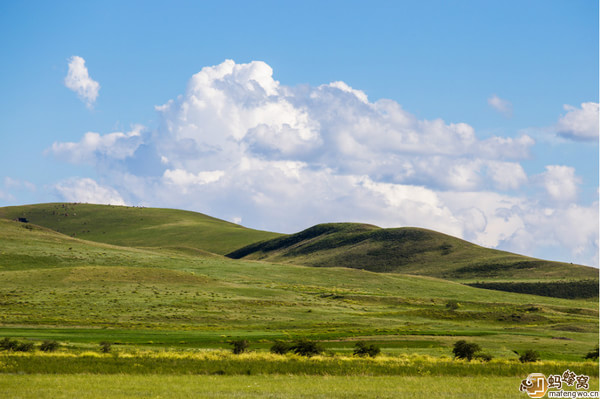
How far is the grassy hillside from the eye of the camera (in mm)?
70938

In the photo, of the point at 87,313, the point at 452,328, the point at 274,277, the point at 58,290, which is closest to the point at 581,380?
the point at 452,328

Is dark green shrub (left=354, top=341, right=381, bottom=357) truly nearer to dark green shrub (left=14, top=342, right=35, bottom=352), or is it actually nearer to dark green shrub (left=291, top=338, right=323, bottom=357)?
dark green shrub (left=291, top=338, right=323, bottom=357)

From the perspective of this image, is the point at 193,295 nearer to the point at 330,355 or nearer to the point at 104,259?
the point at 104,259

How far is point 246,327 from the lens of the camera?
8794 centimetres

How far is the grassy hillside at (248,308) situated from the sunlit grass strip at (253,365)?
981cm

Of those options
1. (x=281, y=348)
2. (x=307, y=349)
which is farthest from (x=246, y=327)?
(x=307, y=349)

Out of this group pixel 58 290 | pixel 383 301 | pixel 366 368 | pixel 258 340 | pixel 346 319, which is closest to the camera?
pixel 366 368

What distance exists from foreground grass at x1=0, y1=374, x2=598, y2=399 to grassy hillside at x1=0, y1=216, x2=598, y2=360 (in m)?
19.0

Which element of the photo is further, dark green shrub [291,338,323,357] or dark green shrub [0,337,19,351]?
dark green shrub [291,338,323,357]

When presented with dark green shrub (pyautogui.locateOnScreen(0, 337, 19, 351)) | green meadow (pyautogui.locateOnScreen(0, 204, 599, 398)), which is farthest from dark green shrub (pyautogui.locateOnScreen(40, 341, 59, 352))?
dark green shrub (pyautogui.locateOnScreen(0, 337, 19, 351))

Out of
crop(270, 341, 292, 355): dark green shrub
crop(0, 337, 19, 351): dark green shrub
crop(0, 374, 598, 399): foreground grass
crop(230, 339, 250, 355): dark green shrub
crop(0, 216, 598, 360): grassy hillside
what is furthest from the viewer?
crop(0, 216, 598, 360): grassy hillside

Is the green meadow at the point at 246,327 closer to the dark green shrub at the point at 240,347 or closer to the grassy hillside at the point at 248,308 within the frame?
the grassy hillside at the point at 248,308

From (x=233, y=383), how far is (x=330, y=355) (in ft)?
54.1

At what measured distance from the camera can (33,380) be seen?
3856cm
